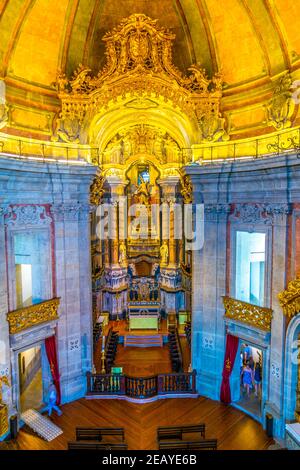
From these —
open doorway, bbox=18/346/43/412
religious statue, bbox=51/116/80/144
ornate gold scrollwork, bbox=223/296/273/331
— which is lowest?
open doorway, bbox=18/346/43/412

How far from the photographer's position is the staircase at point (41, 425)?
996 centimetres

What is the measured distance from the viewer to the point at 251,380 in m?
12.7

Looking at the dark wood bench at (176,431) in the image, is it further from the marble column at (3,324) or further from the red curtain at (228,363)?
the marble column at (3,324)

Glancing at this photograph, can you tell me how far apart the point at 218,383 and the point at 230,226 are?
→ 6.17m

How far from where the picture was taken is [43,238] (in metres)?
11.4

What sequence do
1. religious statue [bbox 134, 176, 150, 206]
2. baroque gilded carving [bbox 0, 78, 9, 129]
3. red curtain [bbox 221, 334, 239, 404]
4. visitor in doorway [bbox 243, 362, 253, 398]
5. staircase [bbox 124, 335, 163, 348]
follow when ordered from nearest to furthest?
baroque gilded carving [bbox 0, 78, 9, 129], red curtain [bbox 221, 334, 239, 404], visitor in doorway [bbox 243, 362, 253, 398], staircase [bbox 124, 335, 163, 348], religious statue [bbox 134, 176, 150, 206]

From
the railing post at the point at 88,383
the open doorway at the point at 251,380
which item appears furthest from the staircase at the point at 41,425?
the open doorway at the point at 251,380

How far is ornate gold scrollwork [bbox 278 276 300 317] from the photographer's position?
A: 9.10 m

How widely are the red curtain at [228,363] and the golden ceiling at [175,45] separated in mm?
7672

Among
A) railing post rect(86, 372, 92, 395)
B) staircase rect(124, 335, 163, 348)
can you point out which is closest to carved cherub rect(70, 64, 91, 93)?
railing post rect(86, 372, 92, 395)

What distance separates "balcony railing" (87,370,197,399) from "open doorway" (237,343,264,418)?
2006 millimetres

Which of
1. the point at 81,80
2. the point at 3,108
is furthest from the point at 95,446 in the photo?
the point at 81,80

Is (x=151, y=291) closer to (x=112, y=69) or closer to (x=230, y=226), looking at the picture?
(x=230, y=226)

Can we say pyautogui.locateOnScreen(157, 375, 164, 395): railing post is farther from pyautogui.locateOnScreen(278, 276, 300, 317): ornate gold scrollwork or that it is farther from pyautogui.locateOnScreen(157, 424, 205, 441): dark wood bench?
pyautogui.locateOnScreen(278, 276, 300, 317): ornate gold scrollwork
